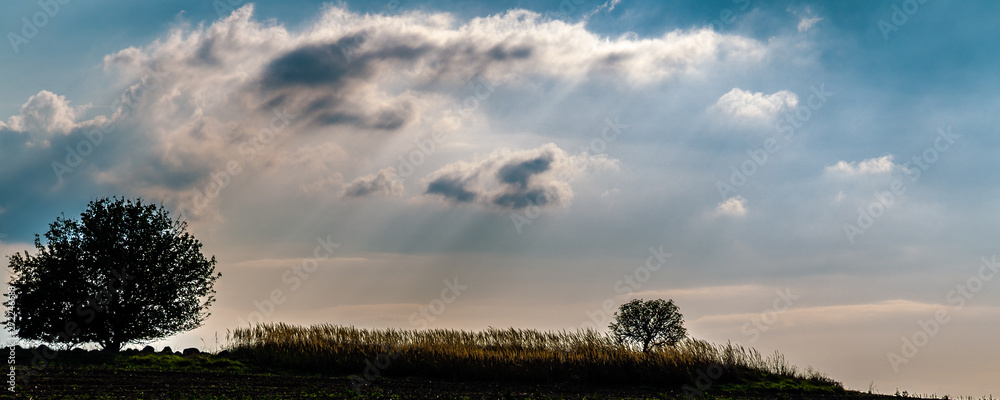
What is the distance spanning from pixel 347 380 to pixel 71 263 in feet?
79.4

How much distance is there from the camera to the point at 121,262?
44.1 m

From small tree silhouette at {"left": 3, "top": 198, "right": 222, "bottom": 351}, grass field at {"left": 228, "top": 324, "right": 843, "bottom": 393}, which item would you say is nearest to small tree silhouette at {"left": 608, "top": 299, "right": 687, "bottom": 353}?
grass field at {"left": 228, "top": 324, "right": 843, "bottom": 393}

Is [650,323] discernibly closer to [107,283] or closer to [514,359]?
[514,359]

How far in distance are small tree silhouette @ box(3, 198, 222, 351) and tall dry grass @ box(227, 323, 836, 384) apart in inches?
365

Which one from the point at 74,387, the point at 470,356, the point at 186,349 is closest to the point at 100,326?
the point at 186,349

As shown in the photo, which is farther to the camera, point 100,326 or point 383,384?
point 100,326

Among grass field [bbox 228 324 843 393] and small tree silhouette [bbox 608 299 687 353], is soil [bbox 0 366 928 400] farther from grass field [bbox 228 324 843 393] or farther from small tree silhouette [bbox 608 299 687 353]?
small tree silhouette [bbox 608 299 687 353]

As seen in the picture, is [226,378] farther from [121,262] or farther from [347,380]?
[121,262]

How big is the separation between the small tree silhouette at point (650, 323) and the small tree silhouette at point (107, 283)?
31.6m

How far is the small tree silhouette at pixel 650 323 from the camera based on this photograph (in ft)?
165

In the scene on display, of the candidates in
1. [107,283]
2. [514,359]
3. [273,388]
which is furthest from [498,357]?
[107,283]

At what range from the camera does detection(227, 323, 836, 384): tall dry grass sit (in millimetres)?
35250

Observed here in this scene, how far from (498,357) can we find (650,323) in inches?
758

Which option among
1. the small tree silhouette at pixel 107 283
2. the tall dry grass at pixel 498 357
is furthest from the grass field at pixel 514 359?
the small tree silhouette at pixel 107 283
